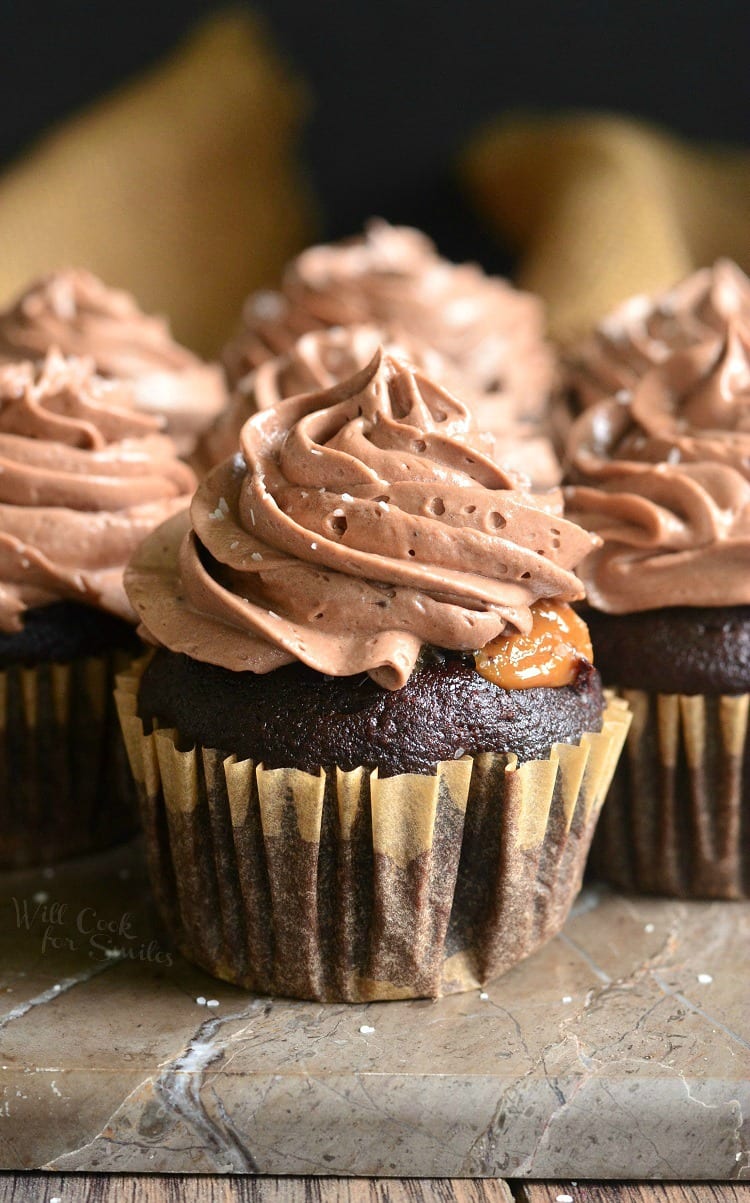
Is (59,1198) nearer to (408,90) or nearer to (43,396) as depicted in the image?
(43,396)

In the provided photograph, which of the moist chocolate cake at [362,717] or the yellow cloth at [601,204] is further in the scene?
the yellow cloth at [601,204]

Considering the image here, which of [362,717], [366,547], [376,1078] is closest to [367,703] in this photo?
[362,717]

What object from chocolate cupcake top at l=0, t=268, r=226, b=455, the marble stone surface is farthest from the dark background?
the marble stone surface

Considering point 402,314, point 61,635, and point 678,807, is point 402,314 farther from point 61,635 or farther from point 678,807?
point 678,807

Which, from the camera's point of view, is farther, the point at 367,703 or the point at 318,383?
the point at 318,383

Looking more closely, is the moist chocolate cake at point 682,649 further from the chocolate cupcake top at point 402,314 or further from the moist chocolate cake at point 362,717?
the chocolate cupcake top at point 402,314

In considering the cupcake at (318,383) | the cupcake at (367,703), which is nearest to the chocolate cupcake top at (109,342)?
the cupcake at (318,383)
